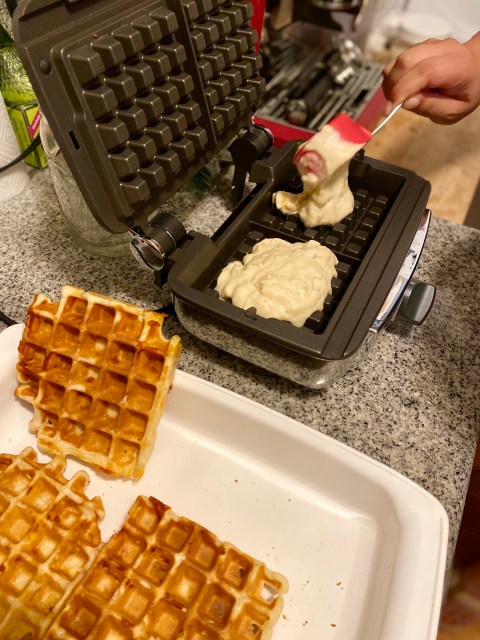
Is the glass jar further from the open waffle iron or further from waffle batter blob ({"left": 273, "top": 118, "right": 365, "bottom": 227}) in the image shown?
waffle batter blob ({"left": 273, "top": 118, "right": 365, "bottom": 227})

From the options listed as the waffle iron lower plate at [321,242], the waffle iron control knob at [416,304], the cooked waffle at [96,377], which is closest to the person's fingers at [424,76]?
the waffle iron lower plate at [321,242]

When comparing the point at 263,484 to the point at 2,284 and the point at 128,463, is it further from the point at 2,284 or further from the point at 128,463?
the point at 2,284

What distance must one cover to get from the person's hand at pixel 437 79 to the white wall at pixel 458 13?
7.12ft

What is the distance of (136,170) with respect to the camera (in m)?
0.70

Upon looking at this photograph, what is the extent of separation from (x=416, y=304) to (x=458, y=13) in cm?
264

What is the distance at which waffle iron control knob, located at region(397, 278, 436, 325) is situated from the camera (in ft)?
2.73

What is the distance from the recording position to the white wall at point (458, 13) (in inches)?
106

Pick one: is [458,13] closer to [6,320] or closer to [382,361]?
[382,361]

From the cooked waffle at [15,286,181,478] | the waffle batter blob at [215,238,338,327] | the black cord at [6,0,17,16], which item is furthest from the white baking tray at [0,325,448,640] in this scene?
the black cord at [6,0,17,16]

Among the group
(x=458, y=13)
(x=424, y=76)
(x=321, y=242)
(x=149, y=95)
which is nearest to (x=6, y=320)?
(x=149, y=95)

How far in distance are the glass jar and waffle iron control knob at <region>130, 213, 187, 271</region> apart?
6.0 inches

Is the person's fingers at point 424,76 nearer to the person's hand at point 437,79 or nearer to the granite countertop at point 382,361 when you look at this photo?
the person's hand at point 437,79

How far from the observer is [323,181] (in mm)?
847

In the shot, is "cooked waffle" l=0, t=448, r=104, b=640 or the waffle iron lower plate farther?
the waffle iron lower plate
